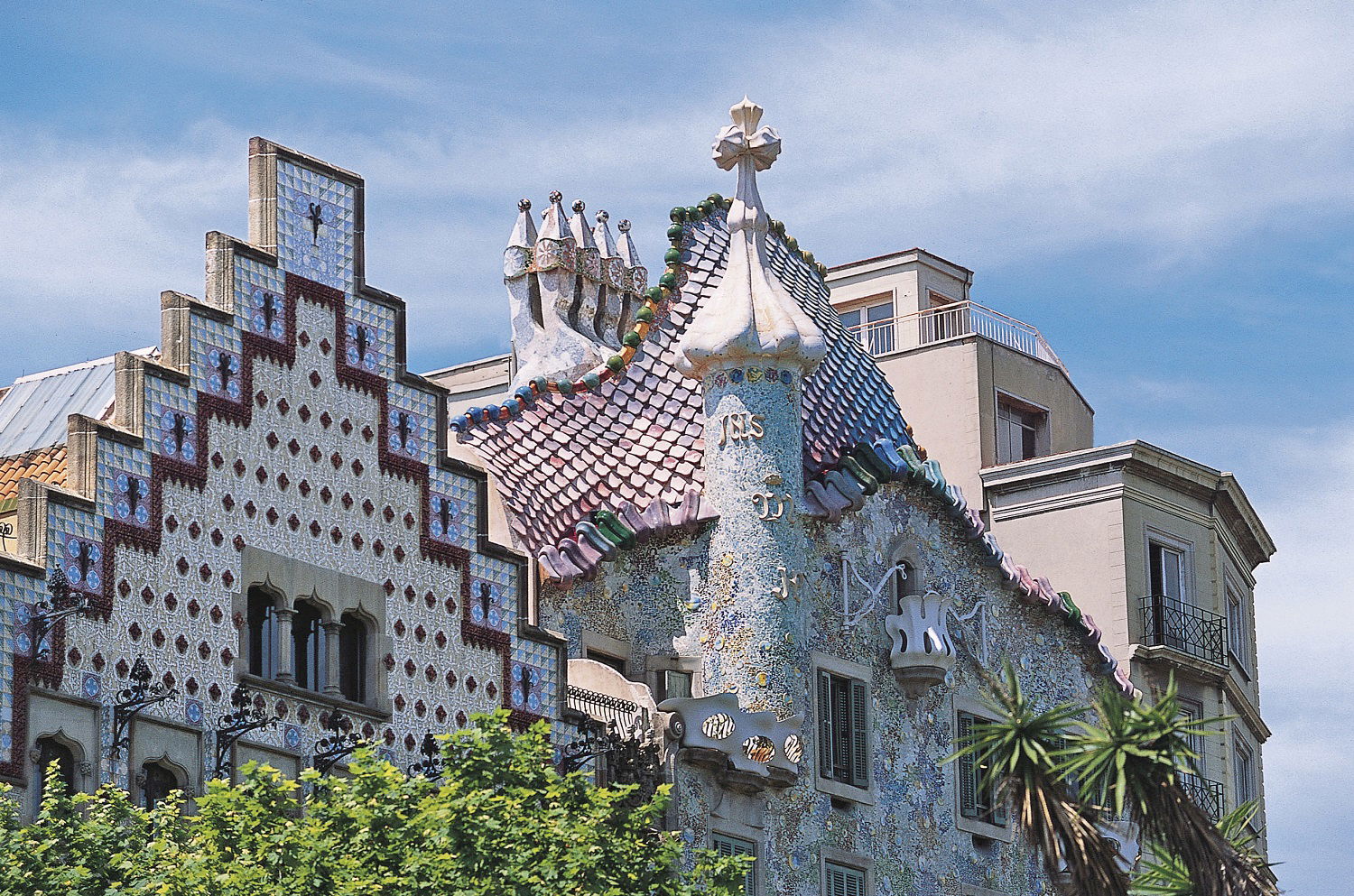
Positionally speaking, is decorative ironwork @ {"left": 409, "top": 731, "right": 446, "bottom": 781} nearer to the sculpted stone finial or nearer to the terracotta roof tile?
the terracotta roof tile

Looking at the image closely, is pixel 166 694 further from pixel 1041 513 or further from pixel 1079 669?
pixel 1041 513

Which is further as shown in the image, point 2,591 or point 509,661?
point 509,661

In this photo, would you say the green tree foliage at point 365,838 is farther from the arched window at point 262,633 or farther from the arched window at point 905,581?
the arched window at point 905,581

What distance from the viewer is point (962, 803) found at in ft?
146

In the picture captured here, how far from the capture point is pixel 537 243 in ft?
155

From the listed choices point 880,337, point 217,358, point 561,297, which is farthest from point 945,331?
point 217,358

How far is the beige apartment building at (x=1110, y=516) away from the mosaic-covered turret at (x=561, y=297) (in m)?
6.12

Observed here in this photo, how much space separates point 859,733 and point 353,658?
7760 millimetres

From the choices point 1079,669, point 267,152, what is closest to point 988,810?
point 1079,669

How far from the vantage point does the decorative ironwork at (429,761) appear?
122 feet

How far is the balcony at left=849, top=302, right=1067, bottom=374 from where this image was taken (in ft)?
189

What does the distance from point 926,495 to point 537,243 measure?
256 inches

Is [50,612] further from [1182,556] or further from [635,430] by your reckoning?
[1182,556]

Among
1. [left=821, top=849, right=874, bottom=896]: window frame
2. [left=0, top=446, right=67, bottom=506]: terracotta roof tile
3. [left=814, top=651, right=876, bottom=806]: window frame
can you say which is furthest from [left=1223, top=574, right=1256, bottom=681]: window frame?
[left=0, top=446, right=67, bottom=506]: terracotta roof tile
